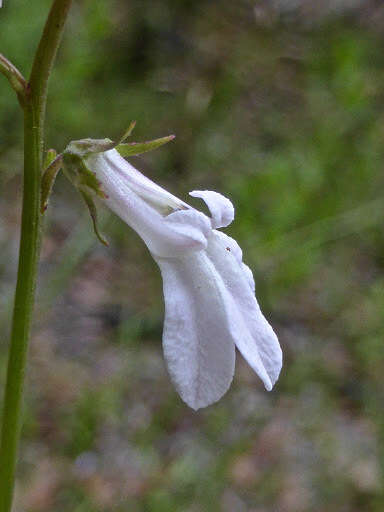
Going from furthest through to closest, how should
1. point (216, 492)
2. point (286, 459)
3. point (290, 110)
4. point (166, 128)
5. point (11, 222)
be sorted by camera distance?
1. point (290, 110)
2. point (166, 128)
3. point (11, 222)
4. point (286, 459)
5. point (216, 492)

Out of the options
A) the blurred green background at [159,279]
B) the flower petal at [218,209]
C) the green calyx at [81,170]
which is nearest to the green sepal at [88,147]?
the green calyx at [81,170]


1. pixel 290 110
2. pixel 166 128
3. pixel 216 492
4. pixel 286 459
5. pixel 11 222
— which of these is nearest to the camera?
pixel 216 492

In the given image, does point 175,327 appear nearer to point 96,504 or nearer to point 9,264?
point 96,504

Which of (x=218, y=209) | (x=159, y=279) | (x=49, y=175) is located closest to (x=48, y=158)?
(x=49, y=175)

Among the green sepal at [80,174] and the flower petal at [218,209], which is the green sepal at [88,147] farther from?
the flower petal at [218,209]

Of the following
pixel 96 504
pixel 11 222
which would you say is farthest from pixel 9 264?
pixel 96 504

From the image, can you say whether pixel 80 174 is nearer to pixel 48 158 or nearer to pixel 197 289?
pixel 48 158

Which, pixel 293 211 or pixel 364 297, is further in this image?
pixel 364 297
